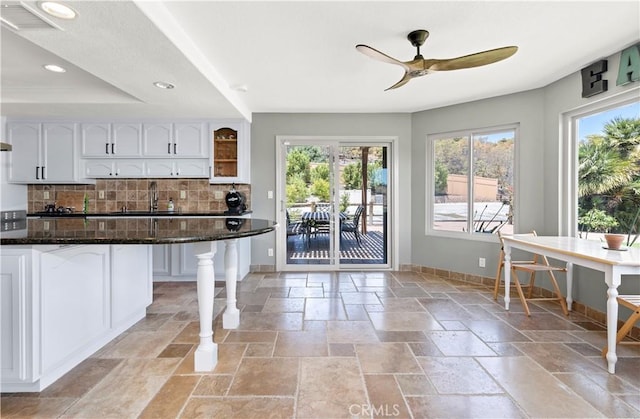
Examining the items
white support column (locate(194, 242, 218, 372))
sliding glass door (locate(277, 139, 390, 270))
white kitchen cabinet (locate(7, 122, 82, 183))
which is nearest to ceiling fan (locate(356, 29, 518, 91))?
white support column (locate(194, 242, 218, 372))

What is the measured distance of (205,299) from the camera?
2037 mm

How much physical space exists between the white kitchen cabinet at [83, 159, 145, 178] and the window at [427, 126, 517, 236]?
4.04 metres

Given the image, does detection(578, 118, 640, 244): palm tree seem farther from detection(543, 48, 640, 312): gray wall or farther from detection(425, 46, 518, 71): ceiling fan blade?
detection(425, 46, 518, 71): ceiling fan blade

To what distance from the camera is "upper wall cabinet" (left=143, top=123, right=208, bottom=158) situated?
425 cm

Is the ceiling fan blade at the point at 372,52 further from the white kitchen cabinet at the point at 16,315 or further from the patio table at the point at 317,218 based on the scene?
the patio table at the point at 317,218

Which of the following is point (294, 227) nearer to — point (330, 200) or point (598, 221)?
point (330, 200)

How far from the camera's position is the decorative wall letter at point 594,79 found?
280 cm

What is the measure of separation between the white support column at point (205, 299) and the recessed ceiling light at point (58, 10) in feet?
4.79

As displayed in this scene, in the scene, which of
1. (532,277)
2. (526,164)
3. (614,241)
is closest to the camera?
(614,241)

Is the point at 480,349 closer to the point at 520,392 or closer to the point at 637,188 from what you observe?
→ the point at 520,392

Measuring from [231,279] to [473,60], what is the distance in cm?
244

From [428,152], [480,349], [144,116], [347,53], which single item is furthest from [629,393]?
[144,116]

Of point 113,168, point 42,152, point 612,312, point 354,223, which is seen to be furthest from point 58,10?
point 354,223

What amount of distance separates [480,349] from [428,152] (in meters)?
2.90
